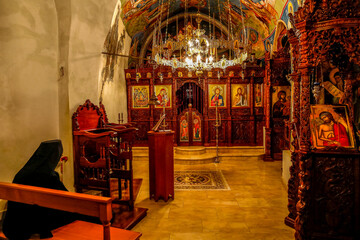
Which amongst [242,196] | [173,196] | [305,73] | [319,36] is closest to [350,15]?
[319,36]

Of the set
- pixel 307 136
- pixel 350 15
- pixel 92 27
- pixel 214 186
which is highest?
pixel 92 27

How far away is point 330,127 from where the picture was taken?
2.92 meters

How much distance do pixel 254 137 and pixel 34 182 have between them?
8295 millimetres

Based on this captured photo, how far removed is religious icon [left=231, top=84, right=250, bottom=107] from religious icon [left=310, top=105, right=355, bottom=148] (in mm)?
6563

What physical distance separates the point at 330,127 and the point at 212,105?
266 inches

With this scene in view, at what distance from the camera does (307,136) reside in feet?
9.07

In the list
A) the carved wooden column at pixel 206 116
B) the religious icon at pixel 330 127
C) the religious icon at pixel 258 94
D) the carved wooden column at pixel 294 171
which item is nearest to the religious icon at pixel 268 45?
the religious icon at pixel 258 94

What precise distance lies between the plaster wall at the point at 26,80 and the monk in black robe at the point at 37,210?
1.22 metres

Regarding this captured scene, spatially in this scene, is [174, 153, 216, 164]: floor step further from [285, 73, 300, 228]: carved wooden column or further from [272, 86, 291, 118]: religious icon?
[285, 73, 300, 228]: carved wooden column

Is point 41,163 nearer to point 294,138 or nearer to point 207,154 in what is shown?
point 294,138

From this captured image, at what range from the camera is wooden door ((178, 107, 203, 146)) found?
376 inches

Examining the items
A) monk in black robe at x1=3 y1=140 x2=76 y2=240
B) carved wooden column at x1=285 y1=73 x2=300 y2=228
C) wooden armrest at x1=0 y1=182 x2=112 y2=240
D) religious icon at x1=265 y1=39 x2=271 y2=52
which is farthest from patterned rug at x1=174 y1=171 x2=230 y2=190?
religious icon at x1=265 y1=39 x2=271 y2=52

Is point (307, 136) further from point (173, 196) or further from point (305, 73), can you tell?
point (173, 196)

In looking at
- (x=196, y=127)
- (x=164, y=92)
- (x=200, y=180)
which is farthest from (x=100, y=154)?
(x=164, y=92)
